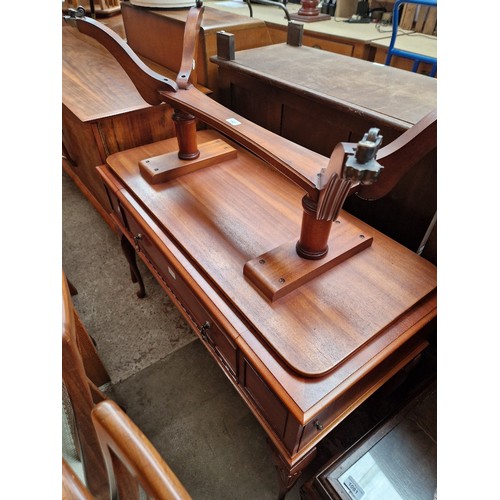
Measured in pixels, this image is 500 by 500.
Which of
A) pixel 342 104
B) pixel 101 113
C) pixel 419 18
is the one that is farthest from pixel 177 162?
pixel 419 18

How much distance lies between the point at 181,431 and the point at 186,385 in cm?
16

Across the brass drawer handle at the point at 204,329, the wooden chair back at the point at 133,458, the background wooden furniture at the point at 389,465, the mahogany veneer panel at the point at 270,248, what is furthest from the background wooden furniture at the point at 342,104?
the wooden chair back at the point at 133,458

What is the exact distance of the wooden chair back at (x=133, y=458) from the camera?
1.12 feet

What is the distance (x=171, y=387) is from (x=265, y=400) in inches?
27.6

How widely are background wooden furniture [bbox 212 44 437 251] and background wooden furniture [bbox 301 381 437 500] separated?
0.45m

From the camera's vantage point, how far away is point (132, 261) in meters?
1.38

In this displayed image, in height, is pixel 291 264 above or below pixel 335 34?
below

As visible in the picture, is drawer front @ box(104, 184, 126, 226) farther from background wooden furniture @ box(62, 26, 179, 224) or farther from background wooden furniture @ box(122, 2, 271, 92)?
background wooden furniture @ box(122, 2, 271, 92)

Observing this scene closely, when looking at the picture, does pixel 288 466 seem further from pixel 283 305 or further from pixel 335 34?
pixel 335 34

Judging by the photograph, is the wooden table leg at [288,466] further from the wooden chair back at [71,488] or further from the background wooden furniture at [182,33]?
the background wooden furniture at [182,33]

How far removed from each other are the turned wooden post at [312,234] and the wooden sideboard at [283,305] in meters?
0.06

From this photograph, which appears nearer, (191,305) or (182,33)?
(191,305)

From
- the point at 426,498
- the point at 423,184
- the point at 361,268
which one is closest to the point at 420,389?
the point at 426,498

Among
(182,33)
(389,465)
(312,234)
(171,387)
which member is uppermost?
(182,33)
